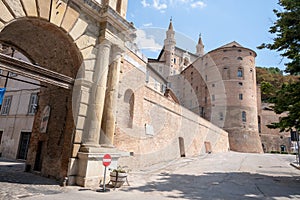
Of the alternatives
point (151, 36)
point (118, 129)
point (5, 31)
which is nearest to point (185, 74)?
point (151, 36)

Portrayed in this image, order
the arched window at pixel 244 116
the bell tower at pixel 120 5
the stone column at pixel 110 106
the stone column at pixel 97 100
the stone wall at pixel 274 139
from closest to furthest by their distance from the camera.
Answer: the stone column at pixel 97 100, the stone column at pixel 110 106, the bell tower at pixel 120 5, the arched window at pixel 244 116, the stone wall at pixel 274 139

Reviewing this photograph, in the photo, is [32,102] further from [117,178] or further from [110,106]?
[117,178]

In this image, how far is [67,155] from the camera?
648cm

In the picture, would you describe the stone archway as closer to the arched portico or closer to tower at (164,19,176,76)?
the arched portico

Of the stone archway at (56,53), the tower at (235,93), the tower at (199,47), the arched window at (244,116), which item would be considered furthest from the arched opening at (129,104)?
the tower at (199,47)

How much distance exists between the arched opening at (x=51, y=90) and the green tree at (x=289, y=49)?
7709 millimetres

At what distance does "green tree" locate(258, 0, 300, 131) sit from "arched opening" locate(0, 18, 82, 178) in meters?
7.71

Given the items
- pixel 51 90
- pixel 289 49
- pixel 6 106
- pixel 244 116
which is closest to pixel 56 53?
pixel 51 90

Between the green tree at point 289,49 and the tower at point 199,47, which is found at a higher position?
the tower at point 199,47

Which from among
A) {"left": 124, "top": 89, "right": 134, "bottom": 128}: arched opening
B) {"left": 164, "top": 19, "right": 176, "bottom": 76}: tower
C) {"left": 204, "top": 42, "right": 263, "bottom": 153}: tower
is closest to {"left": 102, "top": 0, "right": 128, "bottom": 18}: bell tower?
{"left": 124, "top": 89, "right": 134, "bottom": 128}: arched opening

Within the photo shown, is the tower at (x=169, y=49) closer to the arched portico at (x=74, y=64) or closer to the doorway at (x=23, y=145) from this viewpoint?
the doorway at (x=23, y=145)

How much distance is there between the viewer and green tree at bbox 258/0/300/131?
783cm

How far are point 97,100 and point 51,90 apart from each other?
2.78 meters

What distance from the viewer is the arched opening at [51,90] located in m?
6.62
